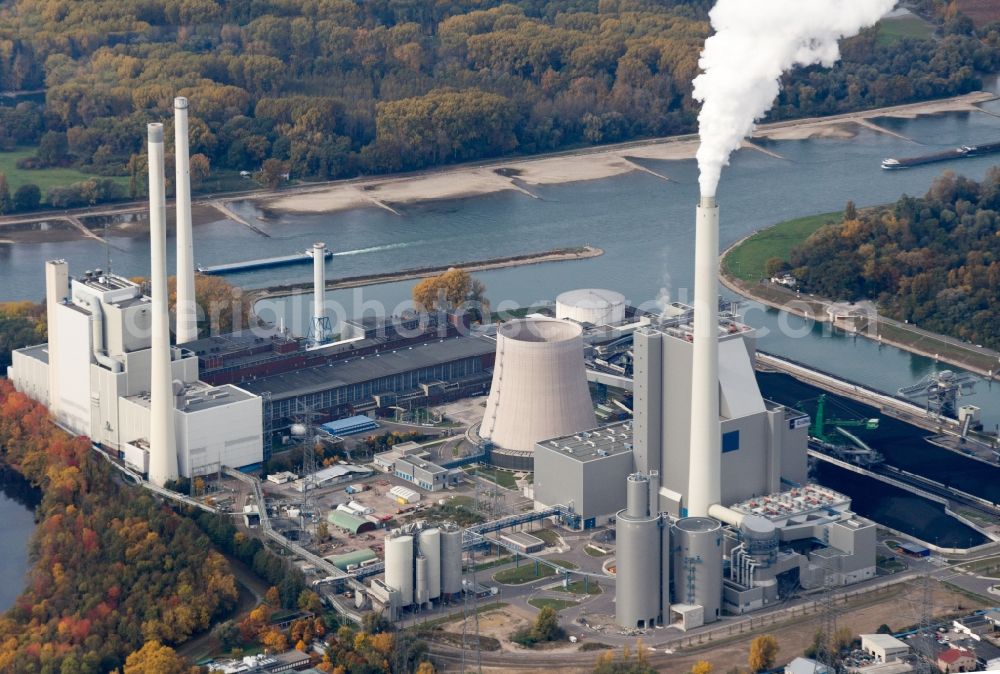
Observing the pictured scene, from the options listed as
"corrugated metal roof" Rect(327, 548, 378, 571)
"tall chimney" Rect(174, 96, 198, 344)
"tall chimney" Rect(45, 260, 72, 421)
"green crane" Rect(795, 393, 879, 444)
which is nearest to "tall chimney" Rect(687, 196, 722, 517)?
"green crane" Rect(795, 393, 879, 444)

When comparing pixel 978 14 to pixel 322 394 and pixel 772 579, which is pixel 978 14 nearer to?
pixel 322 394

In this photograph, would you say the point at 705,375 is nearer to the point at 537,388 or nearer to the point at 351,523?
the point at 537,388

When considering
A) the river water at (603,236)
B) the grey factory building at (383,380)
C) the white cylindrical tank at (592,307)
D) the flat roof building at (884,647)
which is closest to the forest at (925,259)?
the river water at (603,236)

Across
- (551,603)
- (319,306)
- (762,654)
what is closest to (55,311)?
(319,306)

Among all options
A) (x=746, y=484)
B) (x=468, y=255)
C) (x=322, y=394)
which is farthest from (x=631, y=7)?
(x=746, y=484)

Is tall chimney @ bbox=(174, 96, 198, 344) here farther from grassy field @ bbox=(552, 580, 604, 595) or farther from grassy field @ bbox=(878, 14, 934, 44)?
grassy field @ bbox=(878, 14, 934, 44)
